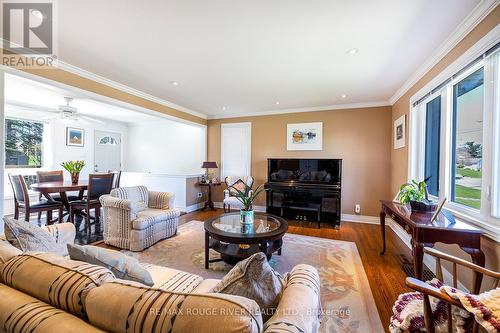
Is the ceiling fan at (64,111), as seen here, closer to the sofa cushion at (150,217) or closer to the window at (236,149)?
the sofa cushion at (150,217)

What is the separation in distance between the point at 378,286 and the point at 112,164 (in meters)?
7.57

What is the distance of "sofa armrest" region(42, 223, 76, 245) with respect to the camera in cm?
184

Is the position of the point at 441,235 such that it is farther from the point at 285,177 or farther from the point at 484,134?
the point at 285,177

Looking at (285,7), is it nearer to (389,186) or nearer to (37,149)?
(389,186)

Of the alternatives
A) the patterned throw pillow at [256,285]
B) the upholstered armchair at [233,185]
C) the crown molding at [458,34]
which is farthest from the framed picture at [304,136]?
the patterned throw pillow at [256,285]

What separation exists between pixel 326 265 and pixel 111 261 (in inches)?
92.7

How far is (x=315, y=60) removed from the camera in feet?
8.75

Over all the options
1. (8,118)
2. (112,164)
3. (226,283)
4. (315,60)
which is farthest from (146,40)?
(112,164)

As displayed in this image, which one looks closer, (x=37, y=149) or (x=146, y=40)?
(x=146, y=40)

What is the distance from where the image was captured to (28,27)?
2123 millimetres

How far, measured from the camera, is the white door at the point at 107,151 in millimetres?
6498

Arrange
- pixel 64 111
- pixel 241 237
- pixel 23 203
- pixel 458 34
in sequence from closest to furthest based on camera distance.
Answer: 1. pixel 458 34
2. pixel 241 237
3. pixel 23 203
4. pixel 64 111

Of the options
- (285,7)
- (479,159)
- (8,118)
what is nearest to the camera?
(285,7)

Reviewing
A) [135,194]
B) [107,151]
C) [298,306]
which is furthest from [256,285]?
[107,151]
